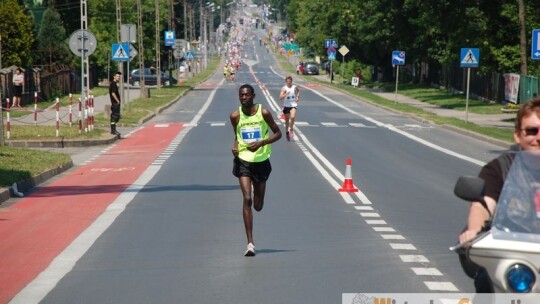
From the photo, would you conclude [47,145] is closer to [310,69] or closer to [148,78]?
[148,78]

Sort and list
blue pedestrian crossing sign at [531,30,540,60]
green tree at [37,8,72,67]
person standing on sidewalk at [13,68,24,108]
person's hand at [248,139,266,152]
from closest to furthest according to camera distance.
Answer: person's hand at [248,139,266,152] → blue pedestrian crossing sign at [531,30,540,60] → person standing on sidewalk at [13,68,24,108] → green tree at [37,8,72,67]

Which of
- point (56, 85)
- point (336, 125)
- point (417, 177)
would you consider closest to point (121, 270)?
point (417, 177)

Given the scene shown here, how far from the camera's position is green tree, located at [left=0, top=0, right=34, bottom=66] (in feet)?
215

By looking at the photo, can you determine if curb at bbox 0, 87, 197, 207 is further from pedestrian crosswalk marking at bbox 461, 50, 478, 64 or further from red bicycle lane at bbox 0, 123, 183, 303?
pedestrian crosswalk marking at bbox 461, 50, 478, 64

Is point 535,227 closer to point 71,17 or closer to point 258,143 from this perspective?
point 258,143

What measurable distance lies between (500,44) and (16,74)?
78.1ft

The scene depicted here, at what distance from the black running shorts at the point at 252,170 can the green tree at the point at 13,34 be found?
53345 millimetres

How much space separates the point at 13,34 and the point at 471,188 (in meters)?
62.5

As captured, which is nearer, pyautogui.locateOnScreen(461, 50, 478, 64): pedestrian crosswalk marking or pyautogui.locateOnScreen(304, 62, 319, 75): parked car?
pyautogui.locateOnScreen(461, 50, 478, 64): pedestrian crosswalk marking

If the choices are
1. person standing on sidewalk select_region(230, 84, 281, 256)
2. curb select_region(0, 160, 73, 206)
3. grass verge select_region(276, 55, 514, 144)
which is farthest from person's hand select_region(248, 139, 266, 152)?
grass verge select_region(276, 55, 514, 144)

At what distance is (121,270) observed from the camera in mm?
11875

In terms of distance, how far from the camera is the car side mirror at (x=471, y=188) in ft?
21.4

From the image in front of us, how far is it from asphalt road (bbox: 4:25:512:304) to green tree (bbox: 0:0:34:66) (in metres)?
36.1

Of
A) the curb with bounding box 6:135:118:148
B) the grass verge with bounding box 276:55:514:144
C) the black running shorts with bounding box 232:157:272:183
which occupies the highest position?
the black running shorts with bounding box 232:157:272:183
